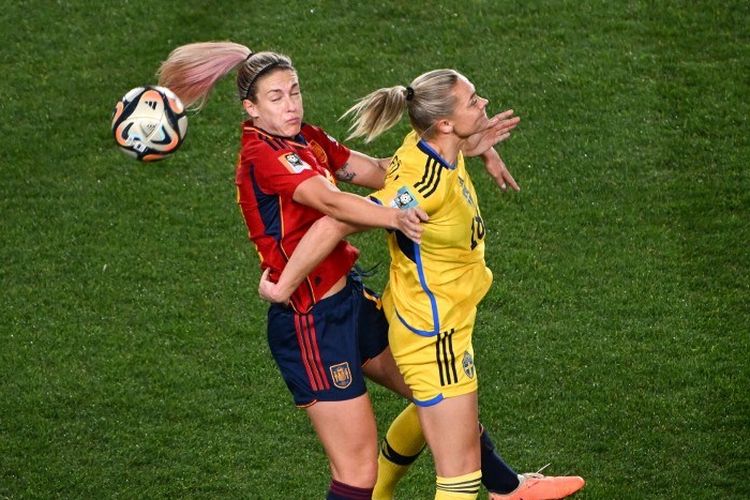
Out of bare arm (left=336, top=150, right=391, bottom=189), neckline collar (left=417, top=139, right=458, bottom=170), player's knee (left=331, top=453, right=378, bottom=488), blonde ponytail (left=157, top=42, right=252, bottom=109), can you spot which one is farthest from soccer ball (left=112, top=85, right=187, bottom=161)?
player's knee (left=331, top=453, right=378, bottom=488)

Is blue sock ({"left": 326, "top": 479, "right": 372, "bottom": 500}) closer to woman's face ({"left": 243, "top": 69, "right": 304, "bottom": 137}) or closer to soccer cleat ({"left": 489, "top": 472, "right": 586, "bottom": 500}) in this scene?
soccer cleat ({"left": 489, "top": 472, "right": 586, "bottom": 500})

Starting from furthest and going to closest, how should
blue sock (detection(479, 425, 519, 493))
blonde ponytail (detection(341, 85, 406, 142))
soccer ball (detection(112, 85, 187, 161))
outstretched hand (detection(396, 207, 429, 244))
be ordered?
blue sock (detection(479, 425, 519, 493)) < soccer ball (detection(112, 85, 187, 161)) < blonde ponytail (detection(341, 85, 406, 142)) < outstretched hand (detection(396, 207, 429, 244))

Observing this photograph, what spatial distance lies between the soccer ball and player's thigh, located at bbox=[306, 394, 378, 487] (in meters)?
1.50

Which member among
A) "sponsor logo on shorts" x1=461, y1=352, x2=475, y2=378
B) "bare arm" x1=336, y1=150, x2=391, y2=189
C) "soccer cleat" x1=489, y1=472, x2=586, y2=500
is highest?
"bare arm" x1=336, y1=150, x2=391, y2=189

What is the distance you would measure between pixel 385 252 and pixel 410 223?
3823 millimetres

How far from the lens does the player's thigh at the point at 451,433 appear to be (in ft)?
20.8

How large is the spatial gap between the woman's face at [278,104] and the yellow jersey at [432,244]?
1.72 feet

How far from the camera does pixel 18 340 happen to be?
905cm

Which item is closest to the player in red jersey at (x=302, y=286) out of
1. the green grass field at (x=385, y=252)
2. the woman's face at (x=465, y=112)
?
the woman's face at (x=465, y=112)

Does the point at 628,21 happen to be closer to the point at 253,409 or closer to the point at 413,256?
the point at 253,409

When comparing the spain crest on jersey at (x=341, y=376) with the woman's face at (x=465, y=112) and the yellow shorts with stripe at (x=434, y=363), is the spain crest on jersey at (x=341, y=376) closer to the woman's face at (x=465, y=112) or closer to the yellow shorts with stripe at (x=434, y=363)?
the yellow shorts with stripe at (x=434, y=363)

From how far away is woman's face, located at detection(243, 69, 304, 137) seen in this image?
6.34m

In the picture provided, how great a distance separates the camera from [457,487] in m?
6.35

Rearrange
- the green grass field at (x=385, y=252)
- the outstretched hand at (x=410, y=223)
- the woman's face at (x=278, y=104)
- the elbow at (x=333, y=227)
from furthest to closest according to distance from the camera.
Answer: the green grass field at (x=385, y=252), the woman's face at (x=278, y=104), the elbow at (x=333, y=227), the outstretched hand at (x=410, y=223)
